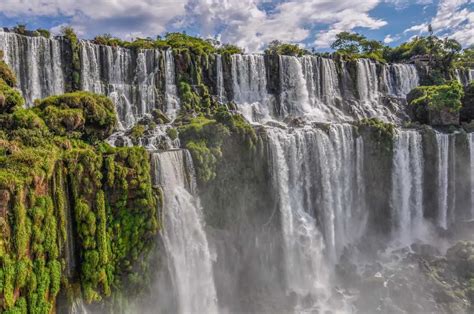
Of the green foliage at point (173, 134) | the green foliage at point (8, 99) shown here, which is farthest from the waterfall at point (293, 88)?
the green foliage at point (8, 99)

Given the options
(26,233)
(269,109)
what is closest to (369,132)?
(269,109)

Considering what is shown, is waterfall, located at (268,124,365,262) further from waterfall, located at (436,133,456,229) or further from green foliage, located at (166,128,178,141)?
waterfall, located at (436,133,456,229)

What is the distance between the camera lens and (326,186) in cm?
2362

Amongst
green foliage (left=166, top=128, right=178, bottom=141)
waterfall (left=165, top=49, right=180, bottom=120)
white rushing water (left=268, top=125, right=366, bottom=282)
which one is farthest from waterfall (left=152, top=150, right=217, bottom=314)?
waterfall (left=165, top=49, right=180, bottom=120)

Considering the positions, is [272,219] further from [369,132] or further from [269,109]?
[269,109]

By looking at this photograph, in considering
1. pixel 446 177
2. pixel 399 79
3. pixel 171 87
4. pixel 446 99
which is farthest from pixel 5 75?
pixel 399 79

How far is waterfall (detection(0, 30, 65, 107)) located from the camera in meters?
22.3

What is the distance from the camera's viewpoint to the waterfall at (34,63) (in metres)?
22.3

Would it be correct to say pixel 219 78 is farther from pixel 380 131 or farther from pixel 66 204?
pixel 66 204

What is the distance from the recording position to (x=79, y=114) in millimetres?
16312

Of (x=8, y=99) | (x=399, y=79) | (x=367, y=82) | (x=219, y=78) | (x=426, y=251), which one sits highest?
(x=399, y=79)

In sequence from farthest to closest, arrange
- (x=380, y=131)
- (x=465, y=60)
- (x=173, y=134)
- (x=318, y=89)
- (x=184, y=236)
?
(x=465, y=60) → (x=318, y=89) → (x=380, y=131) → (x=173, y=134) → (x=184, y=236)

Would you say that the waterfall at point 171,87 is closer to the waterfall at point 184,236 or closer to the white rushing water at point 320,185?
the white rushing water at point 320,185

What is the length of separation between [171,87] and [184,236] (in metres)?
15.2
